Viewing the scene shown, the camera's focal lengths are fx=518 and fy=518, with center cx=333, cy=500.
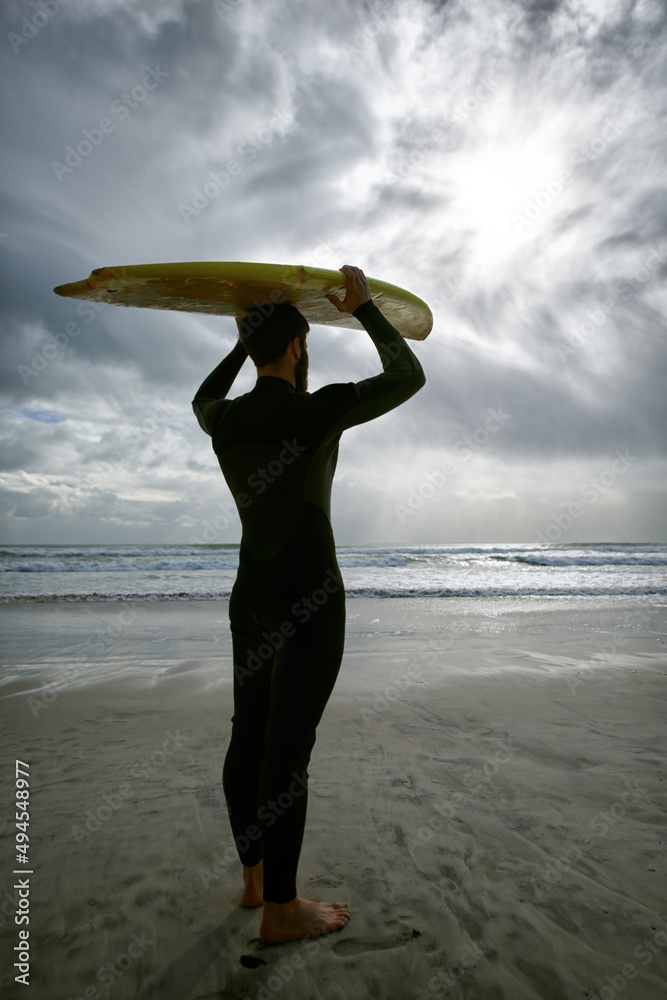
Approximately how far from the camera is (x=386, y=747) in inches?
146

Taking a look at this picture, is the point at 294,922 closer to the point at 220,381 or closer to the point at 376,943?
the point at 376,943

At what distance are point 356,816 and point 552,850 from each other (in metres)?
0.97

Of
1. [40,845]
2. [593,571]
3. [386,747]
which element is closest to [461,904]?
[386,747]

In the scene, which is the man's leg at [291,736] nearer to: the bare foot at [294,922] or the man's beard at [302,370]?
the bare foot at [294,922]

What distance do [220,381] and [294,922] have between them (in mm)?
2120

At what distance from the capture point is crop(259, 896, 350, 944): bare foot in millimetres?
1865

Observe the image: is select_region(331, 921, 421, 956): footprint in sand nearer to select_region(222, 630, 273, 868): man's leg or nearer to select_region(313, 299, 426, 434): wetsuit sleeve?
select_region(222, 630, 273, 868): man's leg

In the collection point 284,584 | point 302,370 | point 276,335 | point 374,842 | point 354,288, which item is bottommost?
point 374,842

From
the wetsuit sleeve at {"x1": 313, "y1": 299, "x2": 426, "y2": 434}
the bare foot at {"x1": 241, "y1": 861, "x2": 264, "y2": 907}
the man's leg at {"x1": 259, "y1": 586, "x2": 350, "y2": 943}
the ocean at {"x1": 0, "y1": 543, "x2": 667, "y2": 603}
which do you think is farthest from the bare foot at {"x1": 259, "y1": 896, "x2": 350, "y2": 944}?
the ocean at {"x1": 0, "y1": 543, "x2": 667, "y2": 603}

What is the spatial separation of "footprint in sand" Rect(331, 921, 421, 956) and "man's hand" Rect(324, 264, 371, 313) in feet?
7.68

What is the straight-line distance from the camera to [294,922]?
1883 mm

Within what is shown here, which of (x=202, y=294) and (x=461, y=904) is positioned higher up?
(x=202, y=294)

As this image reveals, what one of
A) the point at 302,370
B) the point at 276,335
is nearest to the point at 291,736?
the point at 302,370

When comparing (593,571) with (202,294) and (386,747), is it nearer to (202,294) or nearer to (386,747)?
(386,747)
